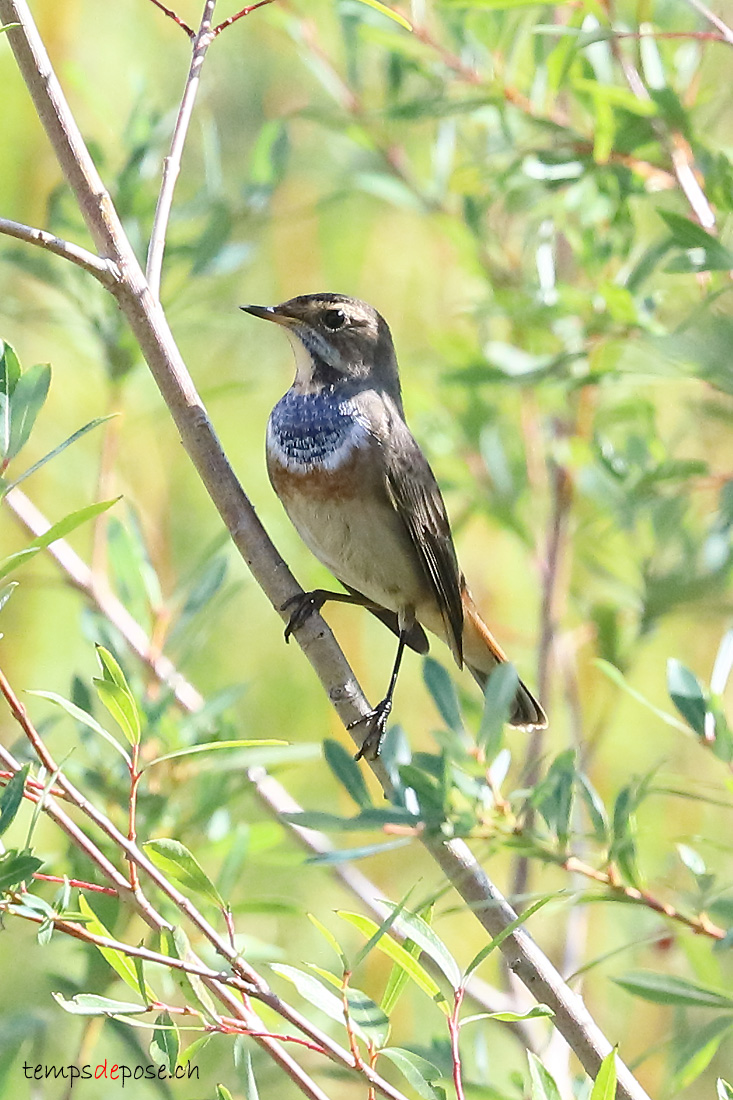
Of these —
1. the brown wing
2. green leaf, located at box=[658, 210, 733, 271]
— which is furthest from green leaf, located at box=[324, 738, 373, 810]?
the brown wing

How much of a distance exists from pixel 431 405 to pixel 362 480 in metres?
0.52

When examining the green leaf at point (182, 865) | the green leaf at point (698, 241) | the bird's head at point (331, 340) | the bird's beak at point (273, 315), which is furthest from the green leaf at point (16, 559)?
the bird's head at point (331, 340)

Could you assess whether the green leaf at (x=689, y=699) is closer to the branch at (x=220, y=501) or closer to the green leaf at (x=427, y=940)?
the branch at (x=220, y=501)

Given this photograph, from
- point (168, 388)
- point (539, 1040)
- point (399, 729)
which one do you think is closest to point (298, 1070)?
point (399, 729)

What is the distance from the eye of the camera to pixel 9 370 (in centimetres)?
160

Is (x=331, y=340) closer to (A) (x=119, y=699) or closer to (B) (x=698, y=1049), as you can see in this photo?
(A) (x=119, y=699)

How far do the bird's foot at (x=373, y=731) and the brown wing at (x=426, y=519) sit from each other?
0.76 feet

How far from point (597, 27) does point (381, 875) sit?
8.26 ft

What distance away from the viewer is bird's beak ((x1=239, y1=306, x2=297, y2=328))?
2.93 meters

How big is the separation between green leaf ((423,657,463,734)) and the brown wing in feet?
3.41

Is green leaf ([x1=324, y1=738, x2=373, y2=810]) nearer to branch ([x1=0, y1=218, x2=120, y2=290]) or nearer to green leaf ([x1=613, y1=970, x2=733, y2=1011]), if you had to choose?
green leaf ([x1=613, y1=970, x2=733, y2=1011])

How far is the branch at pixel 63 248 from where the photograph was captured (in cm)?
164

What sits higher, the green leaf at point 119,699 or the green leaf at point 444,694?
the green leaf at point 119,699

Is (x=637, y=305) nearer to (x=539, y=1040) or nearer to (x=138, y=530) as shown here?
(x=138, y=530)
